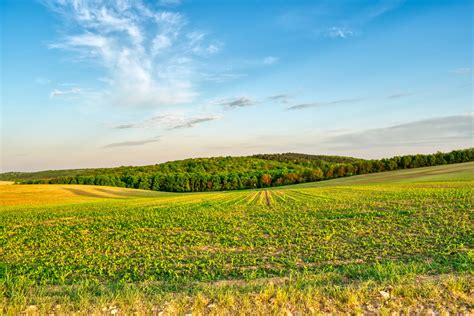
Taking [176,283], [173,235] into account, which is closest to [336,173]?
[173,235]

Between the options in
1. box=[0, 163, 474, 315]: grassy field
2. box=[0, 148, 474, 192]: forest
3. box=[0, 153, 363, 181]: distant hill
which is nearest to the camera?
box=[0, 163, 474, 315]: grassy field

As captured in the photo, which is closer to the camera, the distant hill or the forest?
the forest

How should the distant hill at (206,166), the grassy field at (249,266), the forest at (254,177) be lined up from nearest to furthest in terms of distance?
the grassy field at (249,266)
the forest at (254,177)
the distant hill at (206,166)

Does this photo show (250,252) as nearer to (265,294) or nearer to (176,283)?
(176,283)

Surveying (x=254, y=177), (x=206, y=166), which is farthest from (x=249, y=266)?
(x=206, y=166)

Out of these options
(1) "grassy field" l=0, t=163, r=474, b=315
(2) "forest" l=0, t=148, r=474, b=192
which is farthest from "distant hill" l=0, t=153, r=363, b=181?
(1) "grassy field" l=0, t=163, r=474, b=315

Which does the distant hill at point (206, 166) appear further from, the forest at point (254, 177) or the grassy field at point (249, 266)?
the grassy field at point (249, 266)

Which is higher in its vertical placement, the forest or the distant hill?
the distant hill

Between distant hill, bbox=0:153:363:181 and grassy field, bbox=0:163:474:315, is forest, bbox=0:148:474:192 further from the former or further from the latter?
grassy field, bbox=0:163:474:315

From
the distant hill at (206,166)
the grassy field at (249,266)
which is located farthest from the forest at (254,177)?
the grassy field at (249,266)

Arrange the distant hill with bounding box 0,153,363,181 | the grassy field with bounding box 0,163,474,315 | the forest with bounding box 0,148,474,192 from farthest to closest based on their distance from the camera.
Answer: the distant hill with bounding box 0,153,363,181 < the forest with bounding box 0,148,474,192 < the grassy field with bounding box 0,163,474,315

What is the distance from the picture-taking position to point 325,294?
7766 mm

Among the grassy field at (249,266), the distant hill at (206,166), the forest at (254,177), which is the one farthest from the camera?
the distant hill at (206,166)

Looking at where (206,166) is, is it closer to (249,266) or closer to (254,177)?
(254,177)
